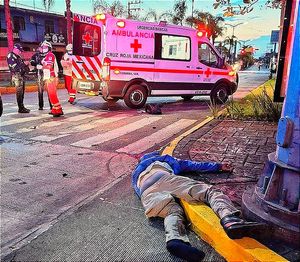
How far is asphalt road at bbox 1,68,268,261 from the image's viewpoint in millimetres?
3474

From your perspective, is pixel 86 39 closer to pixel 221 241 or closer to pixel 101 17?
pixel 101 17

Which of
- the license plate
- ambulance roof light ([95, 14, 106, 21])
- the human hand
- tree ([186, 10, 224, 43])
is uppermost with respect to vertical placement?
tree ([186, 10, 224, 43])

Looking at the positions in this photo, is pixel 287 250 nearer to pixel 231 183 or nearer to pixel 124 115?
pixel 231 183

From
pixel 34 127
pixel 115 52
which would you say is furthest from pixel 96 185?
pixel 115 52

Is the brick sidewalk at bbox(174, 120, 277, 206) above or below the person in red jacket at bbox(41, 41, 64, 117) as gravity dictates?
below

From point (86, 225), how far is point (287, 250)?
6.05ft

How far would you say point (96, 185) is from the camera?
4.30 meters

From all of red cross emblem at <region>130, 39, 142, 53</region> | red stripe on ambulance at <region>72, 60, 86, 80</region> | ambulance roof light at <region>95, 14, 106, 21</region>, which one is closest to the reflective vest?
red stripe on ambulance at <region>72, 60, 86, 80</region>

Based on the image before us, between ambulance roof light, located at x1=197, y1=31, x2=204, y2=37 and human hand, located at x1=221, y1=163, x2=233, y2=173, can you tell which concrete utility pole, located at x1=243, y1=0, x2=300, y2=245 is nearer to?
human hand, located at x1=221, y1=163, x2=233, y2=173

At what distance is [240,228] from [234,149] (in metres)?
3.04

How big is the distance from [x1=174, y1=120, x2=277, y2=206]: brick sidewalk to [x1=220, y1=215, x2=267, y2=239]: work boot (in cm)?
69

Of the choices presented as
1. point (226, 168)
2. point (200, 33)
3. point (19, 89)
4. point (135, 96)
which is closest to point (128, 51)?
point (135, 96)

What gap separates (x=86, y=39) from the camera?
9.80m

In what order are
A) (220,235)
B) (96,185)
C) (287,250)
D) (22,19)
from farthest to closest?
(22,19), (96,185), (220,235), (287,250)
